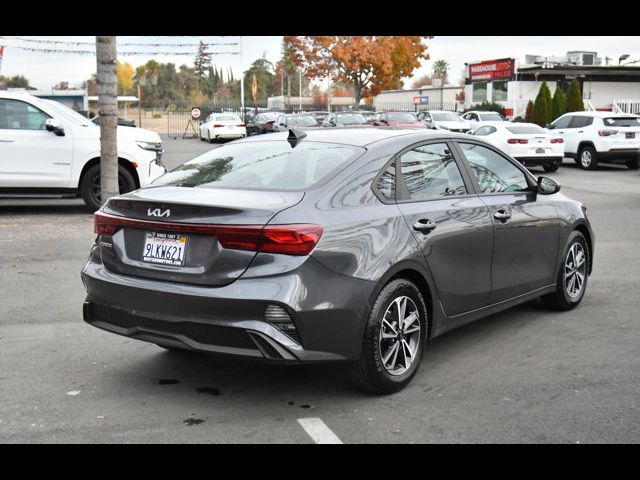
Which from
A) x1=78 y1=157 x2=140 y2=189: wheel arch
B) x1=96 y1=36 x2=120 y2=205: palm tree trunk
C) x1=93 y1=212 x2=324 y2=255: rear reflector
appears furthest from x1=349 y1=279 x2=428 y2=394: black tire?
x1=78 y1=157 x2=140 y2=189: wheel arch

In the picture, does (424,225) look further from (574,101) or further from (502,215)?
(574,101)

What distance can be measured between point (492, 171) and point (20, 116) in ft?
29.2

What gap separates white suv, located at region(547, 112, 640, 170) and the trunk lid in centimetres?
2119

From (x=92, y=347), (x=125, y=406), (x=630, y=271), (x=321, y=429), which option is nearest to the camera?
(x=321, y=429)

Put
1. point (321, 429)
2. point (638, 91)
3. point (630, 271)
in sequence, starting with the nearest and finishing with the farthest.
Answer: point (321, 429), point (630, 271), point (638, 91)

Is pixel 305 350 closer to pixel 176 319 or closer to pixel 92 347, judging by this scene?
pixel 176 319

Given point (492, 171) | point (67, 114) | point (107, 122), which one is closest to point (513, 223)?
point (492, 171)

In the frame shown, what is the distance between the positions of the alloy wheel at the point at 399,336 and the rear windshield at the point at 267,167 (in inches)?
35.5

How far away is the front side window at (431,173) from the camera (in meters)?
5.41

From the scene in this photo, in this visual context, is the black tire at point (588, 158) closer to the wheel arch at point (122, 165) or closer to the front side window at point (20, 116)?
the wheel arch at point (122, 165)

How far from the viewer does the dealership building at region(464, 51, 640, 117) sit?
5144 cm

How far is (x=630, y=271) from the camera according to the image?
29.0 feet

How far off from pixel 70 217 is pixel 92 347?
7.50 metres
